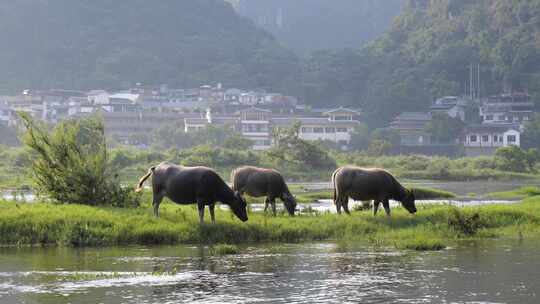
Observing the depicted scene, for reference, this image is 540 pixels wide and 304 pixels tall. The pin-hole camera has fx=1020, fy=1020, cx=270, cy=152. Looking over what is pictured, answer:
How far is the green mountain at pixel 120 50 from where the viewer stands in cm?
13900

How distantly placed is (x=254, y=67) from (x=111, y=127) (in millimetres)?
36169

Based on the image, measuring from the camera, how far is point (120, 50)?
5679 inches

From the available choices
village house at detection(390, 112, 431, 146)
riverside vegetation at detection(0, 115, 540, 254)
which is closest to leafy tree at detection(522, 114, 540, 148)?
village house at detection(390, 112, 431, 146)

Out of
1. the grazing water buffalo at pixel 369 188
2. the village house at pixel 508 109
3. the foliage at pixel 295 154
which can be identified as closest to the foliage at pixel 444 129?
the village house at pixel 508 109

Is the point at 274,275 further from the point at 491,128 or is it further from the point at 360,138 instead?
the point at 360,138

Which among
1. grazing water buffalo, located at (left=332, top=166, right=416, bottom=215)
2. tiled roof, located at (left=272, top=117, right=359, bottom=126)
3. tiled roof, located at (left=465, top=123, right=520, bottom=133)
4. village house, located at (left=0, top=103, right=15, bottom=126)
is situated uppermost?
village house, located at (left=0, top=103, right=15, bottom=126)

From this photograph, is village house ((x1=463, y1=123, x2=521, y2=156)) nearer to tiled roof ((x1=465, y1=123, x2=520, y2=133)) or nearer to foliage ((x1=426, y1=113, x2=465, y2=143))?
tiled roof ((x1=465, y1=123, x2=520, y2=133))

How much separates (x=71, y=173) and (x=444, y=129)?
84.5 meters

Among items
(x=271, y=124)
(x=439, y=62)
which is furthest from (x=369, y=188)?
(x=439, y=62)

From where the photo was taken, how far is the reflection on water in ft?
52.8

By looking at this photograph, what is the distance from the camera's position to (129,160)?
69.1 metres

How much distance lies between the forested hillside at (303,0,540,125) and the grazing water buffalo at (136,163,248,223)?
322 ft

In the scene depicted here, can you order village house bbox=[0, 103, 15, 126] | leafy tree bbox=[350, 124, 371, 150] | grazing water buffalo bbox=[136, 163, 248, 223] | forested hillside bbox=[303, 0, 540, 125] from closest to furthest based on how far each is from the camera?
grazing water buffalo bbox=[136, 163, 248, 223], leafy tree bbox=[350, 124, 371, 150], village house bbox=[0, 103, 15, 126], forested hillside bbox=[303, 0, 540, 125]

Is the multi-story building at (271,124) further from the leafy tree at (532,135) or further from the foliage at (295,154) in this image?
the foliage at (295,154)
